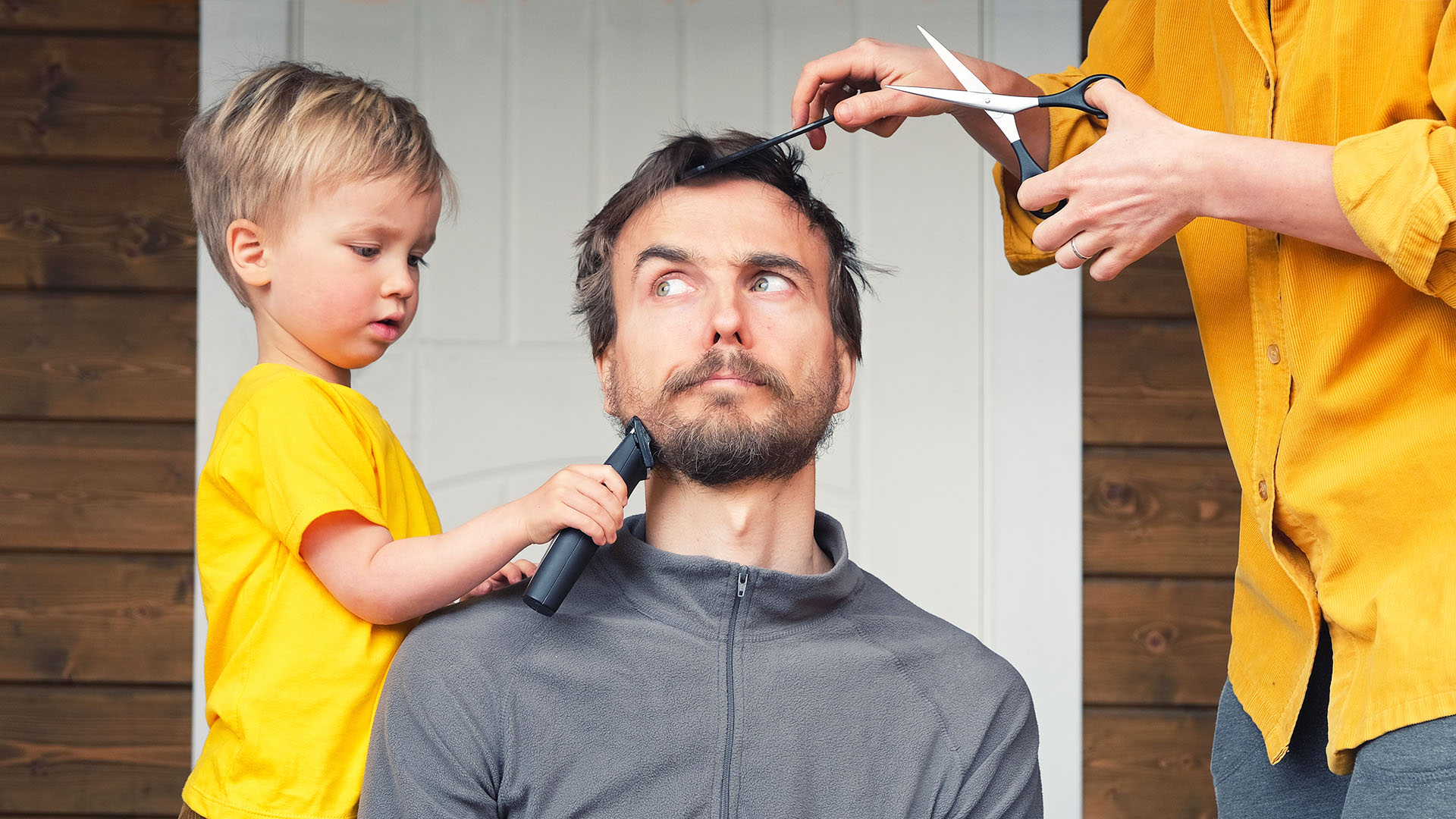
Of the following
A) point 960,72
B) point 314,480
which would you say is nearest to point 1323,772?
point 960,72

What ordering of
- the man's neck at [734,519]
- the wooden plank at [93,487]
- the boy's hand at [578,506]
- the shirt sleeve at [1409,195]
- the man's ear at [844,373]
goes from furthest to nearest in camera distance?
1. the wooden plank at [93,487]
2. the man's ear at [844,373]
3. the man's neck at [734,519]
4. the boy's hand at [578,506]
5. the shirt sleeve at [1409,195]

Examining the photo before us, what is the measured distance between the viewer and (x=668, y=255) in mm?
1535

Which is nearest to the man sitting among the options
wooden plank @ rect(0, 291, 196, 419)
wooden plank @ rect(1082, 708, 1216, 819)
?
wooden plank @ rect(1082, 708, 1216, 819)

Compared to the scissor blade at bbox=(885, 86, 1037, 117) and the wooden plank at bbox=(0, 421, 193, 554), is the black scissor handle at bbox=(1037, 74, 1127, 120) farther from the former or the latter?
the wooden plank at bbox=(0, 421, 193, 554)

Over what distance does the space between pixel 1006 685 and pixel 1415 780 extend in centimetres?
51

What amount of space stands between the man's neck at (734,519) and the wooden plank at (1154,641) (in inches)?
51.3

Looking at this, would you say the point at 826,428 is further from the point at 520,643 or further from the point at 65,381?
the point at 65,381

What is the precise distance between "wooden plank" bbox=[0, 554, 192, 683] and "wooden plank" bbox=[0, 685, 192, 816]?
4cm

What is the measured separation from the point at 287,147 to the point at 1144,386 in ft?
6.26

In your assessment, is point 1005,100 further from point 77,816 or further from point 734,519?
point 77,816

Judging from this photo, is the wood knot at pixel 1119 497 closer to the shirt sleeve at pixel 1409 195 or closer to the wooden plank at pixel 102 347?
the shirt sleeve at pixel 1409 195

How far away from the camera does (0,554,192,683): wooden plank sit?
258cm

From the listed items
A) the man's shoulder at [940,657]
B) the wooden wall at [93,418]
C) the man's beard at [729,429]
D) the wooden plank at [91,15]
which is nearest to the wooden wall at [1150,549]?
the man's shoulder at [940,657]

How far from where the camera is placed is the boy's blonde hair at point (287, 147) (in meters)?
1.48
